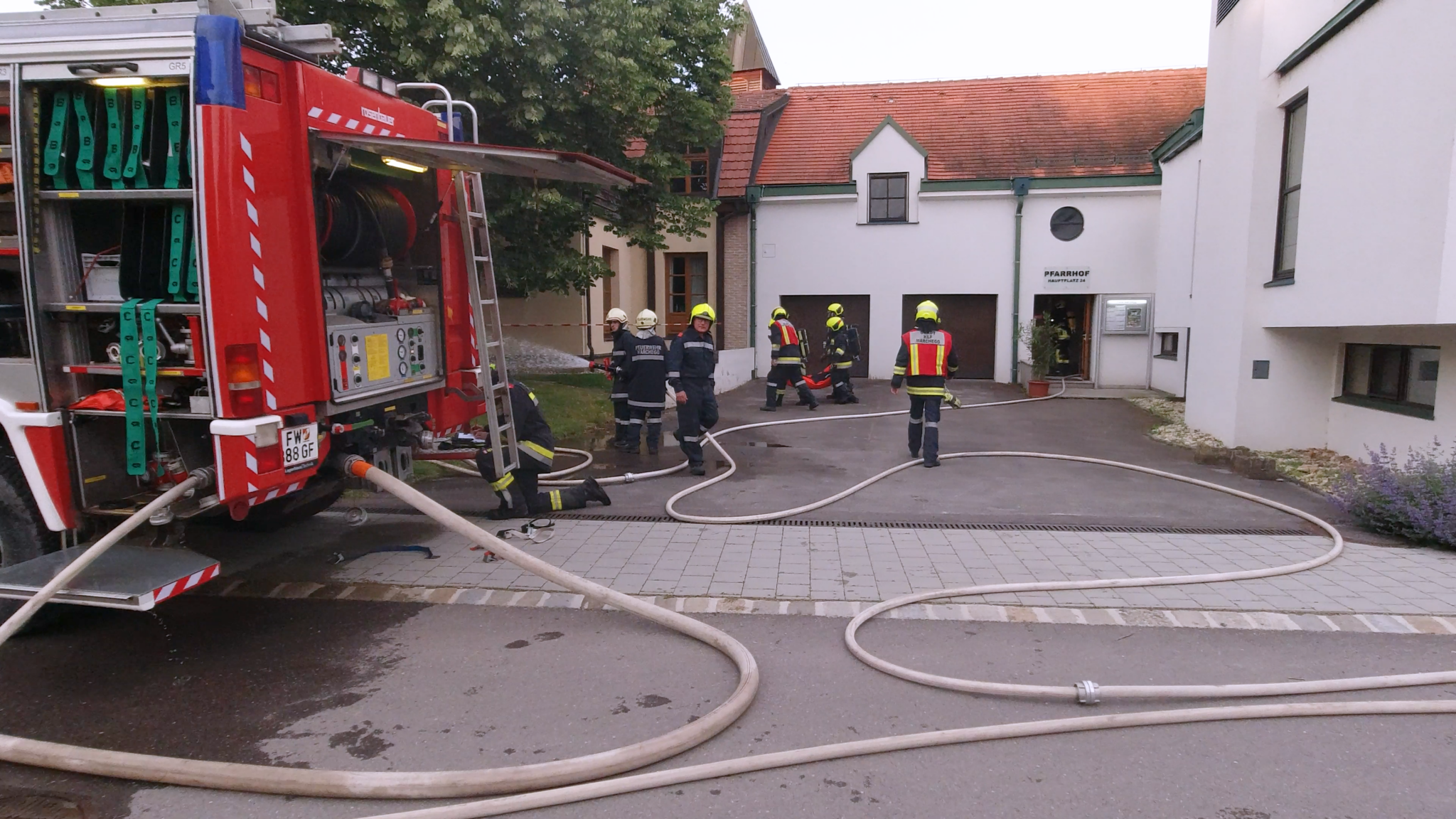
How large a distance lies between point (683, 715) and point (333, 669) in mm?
1832

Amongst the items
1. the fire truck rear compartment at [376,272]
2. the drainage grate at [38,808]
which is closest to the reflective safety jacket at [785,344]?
the fire truck rear compartment at [376,272]

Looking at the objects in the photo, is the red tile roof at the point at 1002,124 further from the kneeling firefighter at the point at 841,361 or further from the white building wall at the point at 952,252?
the kneeling firefighter at the point at 841,361

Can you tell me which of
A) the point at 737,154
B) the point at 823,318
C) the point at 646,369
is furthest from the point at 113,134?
the point at 737,154

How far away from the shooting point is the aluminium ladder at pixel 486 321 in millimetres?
5562

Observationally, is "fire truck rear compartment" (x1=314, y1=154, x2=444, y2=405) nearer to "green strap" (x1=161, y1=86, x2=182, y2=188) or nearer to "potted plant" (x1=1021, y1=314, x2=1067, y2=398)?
"green strap" (x1=161, y1=86, x2=182, y2=188)

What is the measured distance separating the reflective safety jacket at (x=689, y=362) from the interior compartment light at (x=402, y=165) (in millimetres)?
3840

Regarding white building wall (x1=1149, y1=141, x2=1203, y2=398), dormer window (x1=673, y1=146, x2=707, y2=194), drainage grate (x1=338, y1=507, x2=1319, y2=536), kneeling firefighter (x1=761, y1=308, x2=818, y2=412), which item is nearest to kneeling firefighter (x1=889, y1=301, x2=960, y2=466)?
drainage grate (x1=338, y1=507, x2=1319, y2=536)

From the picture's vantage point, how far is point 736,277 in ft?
64.5

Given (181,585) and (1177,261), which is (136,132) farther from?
(1177,261)

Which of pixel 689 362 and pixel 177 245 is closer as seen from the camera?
pixel 177 245

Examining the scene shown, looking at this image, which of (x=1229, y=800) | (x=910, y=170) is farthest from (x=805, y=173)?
(x=1229, y=800)

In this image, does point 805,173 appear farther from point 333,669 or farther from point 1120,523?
point 333,669

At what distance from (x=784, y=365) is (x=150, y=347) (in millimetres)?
10752

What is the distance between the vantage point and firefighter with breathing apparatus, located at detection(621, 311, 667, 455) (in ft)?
31.6
